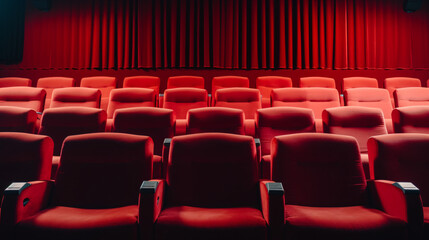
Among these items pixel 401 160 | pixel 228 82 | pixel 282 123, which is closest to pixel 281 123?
pixel 282 123

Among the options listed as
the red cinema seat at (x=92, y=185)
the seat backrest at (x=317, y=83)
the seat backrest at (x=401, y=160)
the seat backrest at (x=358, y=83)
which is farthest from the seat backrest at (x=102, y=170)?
A: the seat backrest at (x=358, y=83)

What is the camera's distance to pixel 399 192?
3.50ft

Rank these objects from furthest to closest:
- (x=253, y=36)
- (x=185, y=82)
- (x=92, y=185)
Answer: (x=253, y=36) < (x=185, y=82) < (x=92, y=185)

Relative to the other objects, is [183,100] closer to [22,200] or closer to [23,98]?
[23,98]

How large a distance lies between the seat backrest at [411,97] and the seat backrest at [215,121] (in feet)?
5.40

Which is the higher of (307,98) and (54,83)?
(54,83)

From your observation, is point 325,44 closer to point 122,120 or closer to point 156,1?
point 156,1

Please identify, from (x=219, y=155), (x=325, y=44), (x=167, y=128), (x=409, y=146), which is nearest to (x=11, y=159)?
(x=167, y=128)

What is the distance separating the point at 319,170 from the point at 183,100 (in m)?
1.48

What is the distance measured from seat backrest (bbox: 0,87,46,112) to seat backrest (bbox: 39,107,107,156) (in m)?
0.73

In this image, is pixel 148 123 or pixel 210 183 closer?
pixel 210 183

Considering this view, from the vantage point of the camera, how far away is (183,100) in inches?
99.6

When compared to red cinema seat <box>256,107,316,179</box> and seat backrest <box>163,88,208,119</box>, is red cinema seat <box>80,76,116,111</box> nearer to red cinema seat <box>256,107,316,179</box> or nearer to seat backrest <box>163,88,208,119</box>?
seat backrest <box>163,88,208,119</box>

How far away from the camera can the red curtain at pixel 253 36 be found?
396 centimetres
